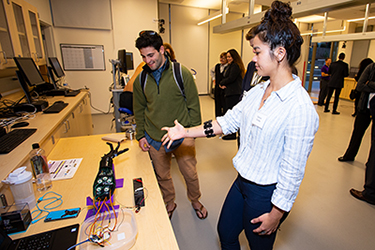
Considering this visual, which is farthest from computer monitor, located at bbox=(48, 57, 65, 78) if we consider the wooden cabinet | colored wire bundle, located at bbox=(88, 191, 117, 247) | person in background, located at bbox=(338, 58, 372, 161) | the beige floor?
person in background, located at bbox=(338, 58, 372, 161)

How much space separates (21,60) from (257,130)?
2.61 m

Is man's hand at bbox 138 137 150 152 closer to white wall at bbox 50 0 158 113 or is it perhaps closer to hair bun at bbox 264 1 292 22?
hair bun at bbox 264 1 292 22

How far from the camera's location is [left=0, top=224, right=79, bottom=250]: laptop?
0.84 meters

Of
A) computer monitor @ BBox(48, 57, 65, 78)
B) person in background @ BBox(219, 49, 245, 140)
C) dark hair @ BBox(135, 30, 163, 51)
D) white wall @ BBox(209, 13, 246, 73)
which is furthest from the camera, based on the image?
white wall @ BBox(209, 13, 246, 73)

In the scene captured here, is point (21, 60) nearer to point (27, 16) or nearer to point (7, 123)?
point (7, 123)

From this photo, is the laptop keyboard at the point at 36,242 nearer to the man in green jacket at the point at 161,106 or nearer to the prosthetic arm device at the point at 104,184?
the prosthetic arm device at the point at 104,184

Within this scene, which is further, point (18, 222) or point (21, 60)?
point (21, 60)

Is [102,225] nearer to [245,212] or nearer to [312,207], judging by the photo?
[245,212]

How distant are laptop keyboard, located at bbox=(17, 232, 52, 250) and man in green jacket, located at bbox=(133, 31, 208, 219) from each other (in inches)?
36.5

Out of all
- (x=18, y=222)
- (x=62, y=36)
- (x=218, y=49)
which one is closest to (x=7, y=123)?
(x=18, y=222)

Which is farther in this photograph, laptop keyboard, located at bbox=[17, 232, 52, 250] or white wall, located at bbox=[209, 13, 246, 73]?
white wall, located at bbox=[209, 13, 246, 73]

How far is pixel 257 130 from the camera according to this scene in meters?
0.94

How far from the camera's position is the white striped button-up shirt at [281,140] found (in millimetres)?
834

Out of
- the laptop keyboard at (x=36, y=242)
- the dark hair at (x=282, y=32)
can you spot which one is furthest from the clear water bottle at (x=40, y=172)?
the dark hair at (x=282, y=32)
